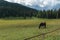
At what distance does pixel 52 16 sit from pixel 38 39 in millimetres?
157998

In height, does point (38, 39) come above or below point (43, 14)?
above

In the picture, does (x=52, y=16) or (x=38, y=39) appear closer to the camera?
(x=38, y=39)

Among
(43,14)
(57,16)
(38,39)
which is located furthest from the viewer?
(43,14)

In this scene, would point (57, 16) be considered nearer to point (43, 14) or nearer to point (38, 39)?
point (43, 14)

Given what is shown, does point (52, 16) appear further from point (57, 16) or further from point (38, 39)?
point (38, 39)

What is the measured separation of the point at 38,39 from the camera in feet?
51.8

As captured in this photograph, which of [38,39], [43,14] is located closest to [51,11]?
[43,14]

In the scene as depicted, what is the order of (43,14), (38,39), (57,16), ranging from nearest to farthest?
1. (38,39)
2. (57,16)
3. (43,14)

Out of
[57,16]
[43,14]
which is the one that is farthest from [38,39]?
[43,14]

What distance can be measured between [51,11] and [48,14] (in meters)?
9.64

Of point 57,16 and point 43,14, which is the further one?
point 43,14

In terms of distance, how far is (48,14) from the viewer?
175375 millimetres

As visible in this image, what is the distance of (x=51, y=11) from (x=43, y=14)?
284 inches

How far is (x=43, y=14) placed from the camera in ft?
598
